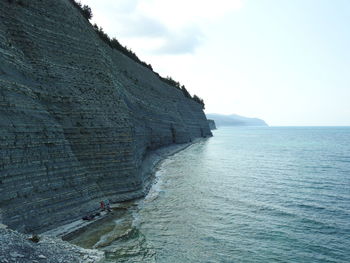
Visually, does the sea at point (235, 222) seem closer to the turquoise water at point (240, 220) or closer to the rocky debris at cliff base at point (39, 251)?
the turquoise water at point (240, 220)

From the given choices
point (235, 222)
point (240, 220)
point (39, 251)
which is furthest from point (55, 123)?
point (240, 220)

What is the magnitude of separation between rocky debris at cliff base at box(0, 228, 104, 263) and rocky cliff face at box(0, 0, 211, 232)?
372cm

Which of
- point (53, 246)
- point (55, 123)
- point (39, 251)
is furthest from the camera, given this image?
point (55, 123)

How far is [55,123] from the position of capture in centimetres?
2700

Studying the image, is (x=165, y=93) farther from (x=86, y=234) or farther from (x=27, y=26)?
(x=86, y=234)

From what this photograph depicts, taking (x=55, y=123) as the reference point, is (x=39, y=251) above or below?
below

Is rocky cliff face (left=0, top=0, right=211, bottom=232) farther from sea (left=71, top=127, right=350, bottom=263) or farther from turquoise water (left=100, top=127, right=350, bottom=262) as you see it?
turquoise water (left=100, top=127, right=350, bottom=262)

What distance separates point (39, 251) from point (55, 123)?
1337cm

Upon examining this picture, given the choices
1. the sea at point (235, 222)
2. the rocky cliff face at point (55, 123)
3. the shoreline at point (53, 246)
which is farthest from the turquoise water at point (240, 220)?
the rocky cliff face at point (55, 123)

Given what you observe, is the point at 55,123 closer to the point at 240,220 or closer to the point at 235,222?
the point at 235,222

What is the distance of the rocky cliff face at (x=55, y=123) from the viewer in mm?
21703

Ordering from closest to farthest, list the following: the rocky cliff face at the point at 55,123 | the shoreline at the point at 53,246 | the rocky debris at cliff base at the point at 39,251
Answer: the rocky debris at cliff base at the point at 39,251
the shoreline at the point at 53,246
the rocky cliff face at the point at 55,123

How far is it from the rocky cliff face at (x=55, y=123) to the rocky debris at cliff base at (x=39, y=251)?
12.2 feet

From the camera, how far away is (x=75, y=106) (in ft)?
100
